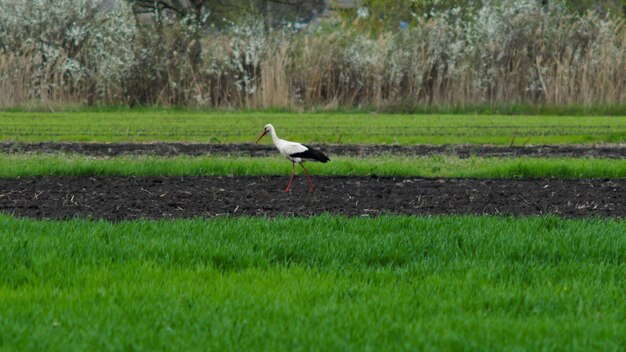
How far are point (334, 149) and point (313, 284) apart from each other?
10.7m

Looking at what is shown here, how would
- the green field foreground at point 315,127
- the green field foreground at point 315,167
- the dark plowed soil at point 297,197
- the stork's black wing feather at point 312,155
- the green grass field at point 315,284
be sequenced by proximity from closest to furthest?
the green grass field at point 315,284 → the dark plowed soil at point 297,197 → the stork's black wing feather at point 312,155 → the green field foreground at point 315,167 → the green field foreground at point 315,127

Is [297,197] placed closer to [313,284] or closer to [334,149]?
[313,284]

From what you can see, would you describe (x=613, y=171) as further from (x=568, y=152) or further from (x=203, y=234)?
(x=203, y=234)

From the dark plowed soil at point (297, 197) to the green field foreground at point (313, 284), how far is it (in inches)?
47.9

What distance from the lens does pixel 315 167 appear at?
46.3 feet

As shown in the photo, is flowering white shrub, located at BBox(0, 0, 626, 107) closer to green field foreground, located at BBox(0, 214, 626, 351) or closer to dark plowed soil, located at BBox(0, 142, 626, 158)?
dark plowed soil, located at BBox(0, 142, 626, 158)

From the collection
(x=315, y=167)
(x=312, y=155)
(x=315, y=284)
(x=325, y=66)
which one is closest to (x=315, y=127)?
(x=325, y=66)

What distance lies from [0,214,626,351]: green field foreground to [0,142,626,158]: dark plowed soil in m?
7.24

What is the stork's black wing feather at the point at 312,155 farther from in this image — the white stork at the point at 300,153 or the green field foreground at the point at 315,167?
the green field foreground at the point at 315,167

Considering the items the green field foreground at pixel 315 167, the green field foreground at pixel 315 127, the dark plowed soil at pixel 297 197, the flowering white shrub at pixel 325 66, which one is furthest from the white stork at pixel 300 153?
the flowering white shrub at pixel 325 66

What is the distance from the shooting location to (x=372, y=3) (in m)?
49.6

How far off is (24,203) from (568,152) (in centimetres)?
908

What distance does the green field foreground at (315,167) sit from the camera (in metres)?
13.1

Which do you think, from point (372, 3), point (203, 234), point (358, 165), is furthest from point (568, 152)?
point (372, 3)
